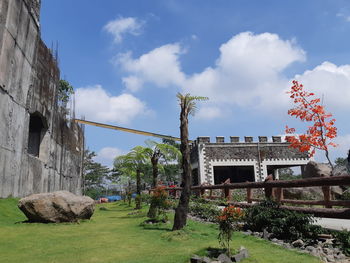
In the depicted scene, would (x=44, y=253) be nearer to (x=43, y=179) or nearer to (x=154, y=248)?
(x=154, y=248)

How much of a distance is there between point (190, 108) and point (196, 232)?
325 cm

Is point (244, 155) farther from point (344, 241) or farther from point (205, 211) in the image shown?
point (344, 241)

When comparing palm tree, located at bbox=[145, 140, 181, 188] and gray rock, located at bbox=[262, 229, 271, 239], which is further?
palm tree, located at bbox=[145, 140, 181, 188]

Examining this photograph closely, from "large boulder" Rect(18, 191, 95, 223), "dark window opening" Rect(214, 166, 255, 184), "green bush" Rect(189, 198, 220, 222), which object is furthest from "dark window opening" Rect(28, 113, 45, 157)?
"dark window opening" Rect(214, 166, 255, 184)

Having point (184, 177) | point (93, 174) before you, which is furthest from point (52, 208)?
point (93, 174)

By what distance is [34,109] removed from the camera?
14492 mm

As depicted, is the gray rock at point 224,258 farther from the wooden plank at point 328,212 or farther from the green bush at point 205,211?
the green bush at point 205,211

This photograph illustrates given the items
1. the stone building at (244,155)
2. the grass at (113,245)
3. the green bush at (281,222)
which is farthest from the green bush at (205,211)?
the stone building at (244,155)

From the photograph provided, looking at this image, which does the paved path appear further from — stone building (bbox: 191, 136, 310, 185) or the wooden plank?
stone building (bbox: 191, 136, 310, 185)

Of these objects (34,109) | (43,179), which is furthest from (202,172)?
(34,109)

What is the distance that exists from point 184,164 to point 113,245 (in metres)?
2.82

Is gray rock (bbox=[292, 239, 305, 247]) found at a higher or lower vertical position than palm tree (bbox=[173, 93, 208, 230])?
lower

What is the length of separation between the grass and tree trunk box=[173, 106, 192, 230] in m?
0.40

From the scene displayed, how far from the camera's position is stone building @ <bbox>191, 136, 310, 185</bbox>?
2555cm
